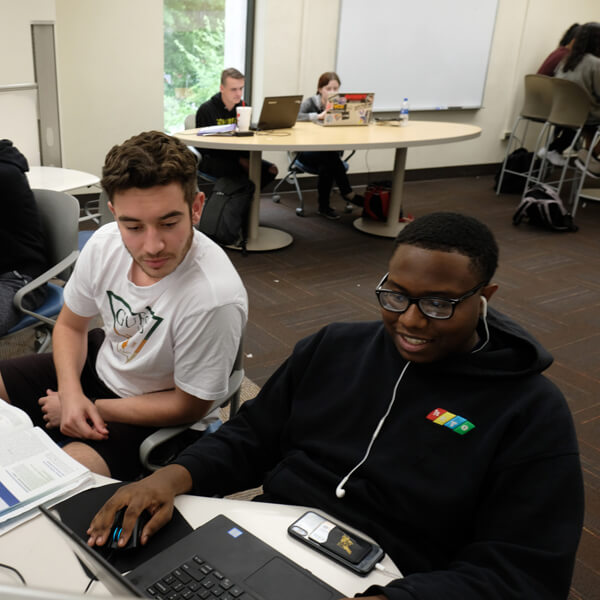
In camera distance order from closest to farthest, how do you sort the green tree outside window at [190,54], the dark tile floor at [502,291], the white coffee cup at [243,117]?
the dark tile floor at [502,291], the white coffee cup at [243,117], the green tree outside window at [190,54]

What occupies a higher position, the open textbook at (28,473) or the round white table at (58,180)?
the open textbook at (28,473)

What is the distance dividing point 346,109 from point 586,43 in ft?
8.43

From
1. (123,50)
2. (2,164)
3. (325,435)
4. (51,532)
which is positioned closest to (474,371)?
(325,435)

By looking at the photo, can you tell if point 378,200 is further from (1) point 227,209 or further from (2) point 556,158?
(2) point 556,158

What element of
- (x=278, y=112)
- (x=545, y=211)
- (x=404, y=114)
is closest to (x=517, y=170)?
(x=545, y=211)

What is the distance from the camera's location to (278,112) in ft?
14.3

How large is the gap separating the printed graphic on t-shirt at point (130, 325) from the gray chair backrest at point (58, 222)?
80 cm

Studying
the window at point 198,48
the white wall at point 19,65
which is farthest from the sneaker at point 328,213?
the white wall at point 19,65

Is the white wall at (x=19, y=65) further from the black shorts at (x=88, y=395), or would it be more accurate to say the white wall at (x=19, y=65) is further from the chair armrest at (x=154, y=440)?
the chair armrest at (x=154, y=440)

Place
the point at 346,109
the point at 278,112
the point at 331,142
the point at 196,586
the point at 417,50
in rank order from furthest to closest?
the point at 417,50 → the point at 346,109 → the point at 278,112 → the point at 331,142 → the point at 196,586

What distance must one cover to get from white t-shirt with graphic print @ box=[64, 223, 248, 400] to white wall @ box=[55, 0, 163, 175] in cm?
349

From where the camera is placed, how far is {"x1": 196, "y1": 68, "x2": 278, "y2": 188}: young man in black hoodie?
4.40 metres

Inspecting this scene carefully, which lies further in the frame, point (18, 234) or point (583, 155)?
point (583, 155)

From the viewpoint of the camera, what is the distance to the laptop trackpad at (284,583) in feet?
2.78
